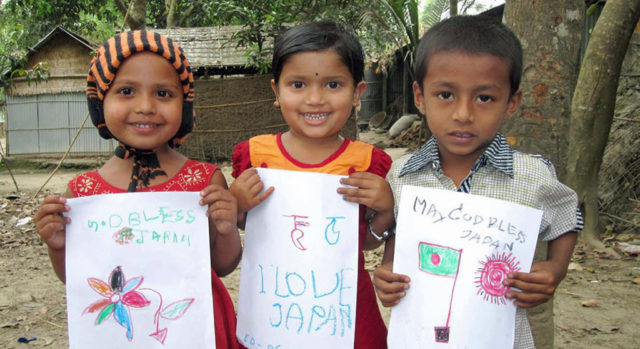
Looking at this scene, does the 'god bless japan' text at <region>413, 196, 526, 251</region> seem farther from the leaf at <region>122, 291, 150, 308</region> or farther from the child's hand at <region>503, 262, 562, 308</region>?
the leaf at <region>122, 291, 150, 308</region>

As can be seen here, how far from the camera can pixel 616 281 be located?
406cm

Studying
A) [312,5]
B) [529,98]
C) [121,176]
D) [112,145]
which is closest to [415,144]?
[312,5]

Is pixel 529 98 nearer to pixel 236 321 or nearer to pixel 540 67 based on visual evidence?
pixel 540 67

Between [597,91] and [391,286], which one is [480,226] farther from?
[597,91]

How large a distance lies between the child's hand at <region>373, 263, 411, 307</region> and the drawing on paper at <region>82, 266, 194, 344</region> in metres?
0.64

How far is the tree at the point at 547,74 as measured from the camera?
2.17 meters

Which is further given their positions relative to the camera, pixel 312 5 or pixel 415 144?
pixel 415 144

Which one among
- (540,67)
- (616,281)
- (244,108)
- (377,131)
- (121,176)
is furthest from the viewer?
(377,131)

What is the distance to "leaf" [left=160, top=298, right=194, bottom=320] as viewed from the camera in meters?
1.56

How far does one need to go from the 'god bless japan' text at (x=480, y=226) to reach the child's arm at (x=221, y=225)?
603 millimetres

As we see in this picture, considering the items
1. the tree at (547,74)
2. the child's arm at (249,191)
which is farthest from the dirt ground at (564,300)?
the child's arm at (249,191)

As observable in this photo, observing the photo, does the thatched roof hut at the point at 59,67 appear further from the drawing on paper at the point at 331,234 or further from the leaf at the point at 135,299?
the drawing on paper at the point at 331,234

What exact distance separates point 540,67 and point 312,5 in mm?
5391

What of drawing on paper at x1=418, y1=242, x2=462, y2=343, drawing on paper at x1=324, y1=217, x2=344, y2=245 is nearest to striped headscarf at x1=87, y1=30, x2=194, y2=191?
drawing on paper at x1=324, y1=217, x2=344, y2=245
